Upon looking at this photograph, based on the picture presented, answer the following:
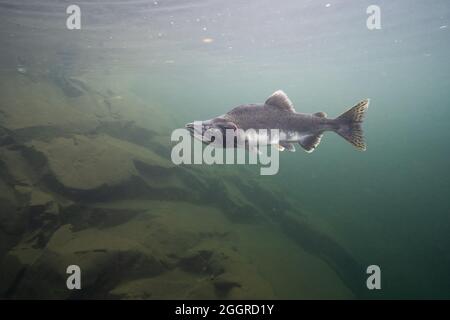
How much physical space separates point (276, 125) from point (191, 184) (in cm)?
1092

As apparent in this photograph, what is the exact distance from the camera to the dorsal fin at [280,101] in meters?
3.90

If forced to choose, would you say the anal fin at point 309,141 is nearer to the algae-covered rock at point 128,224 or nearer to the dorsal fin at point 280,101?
the dorsal fin at point 280,101

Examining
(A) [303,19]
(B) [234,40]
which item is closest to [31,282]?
(A) [303,19]

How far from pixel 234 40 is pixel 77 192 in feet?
74.4

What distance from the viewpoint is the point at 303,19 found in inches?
880

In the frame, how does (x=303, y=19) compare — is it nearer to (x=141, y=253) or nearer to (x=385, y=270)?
(x=385, y=270)

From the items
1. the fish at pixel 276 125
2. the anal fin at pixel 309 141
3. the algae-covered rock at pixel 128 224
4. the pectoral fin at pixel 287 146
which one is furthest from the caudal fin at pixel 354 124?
the algae-covered rock at pixel 128 224

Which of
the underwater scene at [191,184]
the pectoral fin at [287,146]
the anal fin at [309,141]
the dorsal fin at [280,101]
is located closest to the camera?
the dorsal fin at [280,101]

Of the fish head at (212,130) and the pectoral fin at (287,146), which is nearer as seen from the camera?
the fish head at (212,130)

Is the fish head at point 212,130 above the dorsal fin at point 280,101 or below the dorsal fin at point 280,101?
below

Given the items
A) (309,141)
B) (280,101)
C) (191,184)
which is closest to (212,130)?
(280,101)

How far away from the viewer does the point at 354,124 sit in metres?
4.25

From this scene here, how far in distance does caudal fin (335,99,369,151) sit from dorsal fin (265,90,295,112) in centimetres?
78

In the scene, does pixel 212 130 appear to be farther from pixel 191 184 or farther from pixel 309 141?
pixel 191 184
